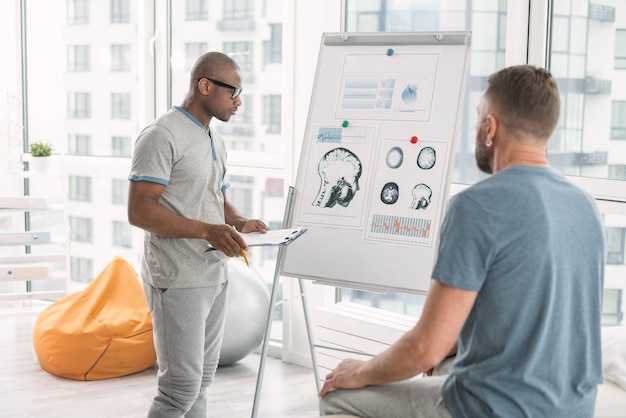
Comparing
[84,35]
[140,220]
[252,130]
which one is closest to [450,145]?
[140,220]

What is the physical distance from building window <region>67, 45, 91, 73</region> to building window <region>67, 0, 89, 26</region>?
16 cm

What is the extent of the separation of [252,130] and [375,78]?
1593 millimetres

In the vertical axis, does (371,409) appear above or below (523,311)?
below

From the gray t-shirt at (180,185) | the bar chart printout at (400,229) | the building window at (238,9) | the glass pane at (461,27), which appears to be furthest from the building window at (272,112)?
the gray t-shirt at (180,185)

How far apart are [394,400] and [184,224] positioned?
3.15 feet

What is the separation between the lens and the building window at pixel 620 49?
309cm

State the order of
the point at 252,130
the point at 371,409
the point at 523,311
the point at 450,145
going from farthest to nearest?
the point at 252,130 < the point at 450,145 < the point at 371,409 < the point at 523,311

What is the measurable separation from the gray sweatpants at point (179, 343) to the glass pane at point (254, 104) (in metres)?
1.78

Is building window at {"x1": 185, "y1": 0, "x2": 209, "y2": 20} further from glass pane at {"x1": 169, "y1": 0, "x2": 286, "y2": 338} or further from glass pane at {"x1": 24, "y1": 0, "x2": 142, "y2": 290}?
glass pane at {"x1": 24, "y1": 0, "x2": 142, "y2": 290}

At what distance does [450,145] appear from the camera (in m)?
2.78

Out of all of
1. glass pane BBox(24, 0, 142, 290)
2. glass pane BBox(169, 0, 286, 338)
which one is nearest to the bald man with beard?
glass pane BBox(169, 0, 286, 338)

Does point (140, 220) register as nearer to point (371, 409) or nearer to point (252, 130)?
point (371, 409)

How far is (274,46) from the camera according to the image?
170 inches

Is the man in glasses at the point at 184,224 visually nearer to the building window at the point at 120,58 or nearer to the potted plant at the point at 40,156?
the potted plant at the point at 40,156
